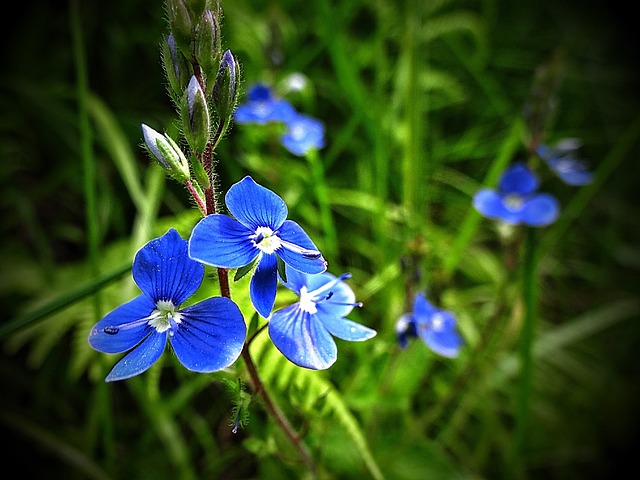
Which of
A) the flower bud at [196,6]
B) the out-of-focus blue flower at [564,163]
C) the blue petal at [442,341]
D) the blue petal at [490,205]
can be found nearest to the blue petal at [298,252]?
the flower bud at [196,6]

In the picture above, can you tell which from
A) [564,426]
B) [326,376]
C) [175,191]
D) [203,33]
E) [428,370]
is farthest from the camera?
[175,191]

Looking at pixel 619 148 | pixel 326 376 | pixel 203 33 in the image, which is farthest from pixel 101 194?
pixel 619 148

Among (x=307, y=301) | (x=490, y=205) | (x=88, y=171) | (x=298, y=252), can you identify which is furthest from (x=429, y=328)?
(x=88, y=171)

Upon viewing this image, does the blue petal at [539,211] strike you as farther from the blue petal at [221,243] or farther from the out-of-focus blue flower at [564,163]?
the blue petal at [221,243]

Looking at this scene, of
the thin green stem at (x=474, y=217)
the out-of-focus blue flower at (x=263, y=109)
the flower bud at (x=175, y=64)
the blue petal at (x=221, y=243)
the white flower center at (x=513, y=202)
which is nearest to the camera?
the blue petal at (x=221, y=243)

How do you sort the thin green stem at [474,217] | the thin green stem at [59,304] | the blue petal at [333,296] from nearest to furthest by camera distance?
the blue petal at [333,296] < the thin green stem at [59,304] < the thin green stem at [474,217]

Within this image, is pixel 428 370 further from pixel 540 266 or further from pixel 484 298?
pixel 540 266

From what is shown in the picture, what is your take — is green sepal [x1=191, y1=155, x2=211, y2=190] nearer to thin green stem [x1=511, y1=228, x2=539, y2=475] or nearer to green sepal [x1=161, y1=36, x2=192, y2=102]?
Answer: green sepal [x1=161, y1=36, x2=192, y2=102]
